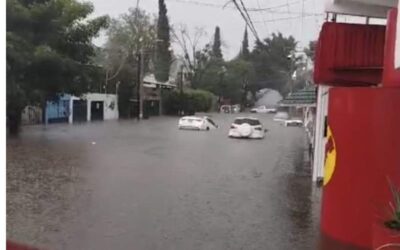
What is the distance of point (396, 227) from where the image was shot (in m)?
4.32

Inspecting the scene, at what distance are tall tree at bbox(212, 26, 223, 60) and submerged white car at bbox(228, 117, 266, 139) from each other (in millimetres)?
1602

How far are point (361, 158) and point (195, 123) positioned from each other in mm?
7771

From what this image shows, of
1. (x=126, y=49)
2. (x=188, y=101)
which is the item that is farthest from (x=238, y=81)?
(x=126, y=49)

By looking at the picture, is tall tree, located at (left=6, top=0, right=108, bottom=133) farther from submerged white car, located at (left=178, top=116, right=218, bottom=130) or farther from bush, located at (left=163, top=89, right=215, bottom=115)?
bush, located at (left=163, top=89, right=215, bottom=115)

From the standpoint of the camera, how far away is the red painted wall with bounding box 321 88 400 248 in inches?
229

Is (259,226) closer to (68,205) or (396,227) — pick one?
(68,205)

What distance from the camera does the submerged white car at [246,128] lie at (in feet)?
44.1

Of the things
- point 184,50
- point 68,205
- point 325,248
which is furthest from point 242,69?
point 325,248

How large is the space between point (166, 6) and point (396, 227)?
29.7 ft

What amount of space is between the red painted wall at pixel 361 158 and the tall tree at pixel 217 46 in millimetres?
5514

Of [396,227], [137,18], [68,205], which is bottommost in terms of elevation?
[68,205]

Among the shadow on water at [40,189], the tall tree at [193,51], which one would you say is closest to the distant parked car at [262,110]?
the tall tree at [193,51]

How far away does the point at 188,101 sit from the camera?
1268cm

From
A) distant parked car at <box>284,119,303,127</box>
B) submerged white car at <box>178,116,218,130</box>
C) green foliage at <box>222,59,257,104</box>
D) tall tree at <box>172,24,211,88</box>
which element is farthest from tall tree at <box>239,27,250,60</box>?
distant parked car at <box>284,119,303,127</box>
